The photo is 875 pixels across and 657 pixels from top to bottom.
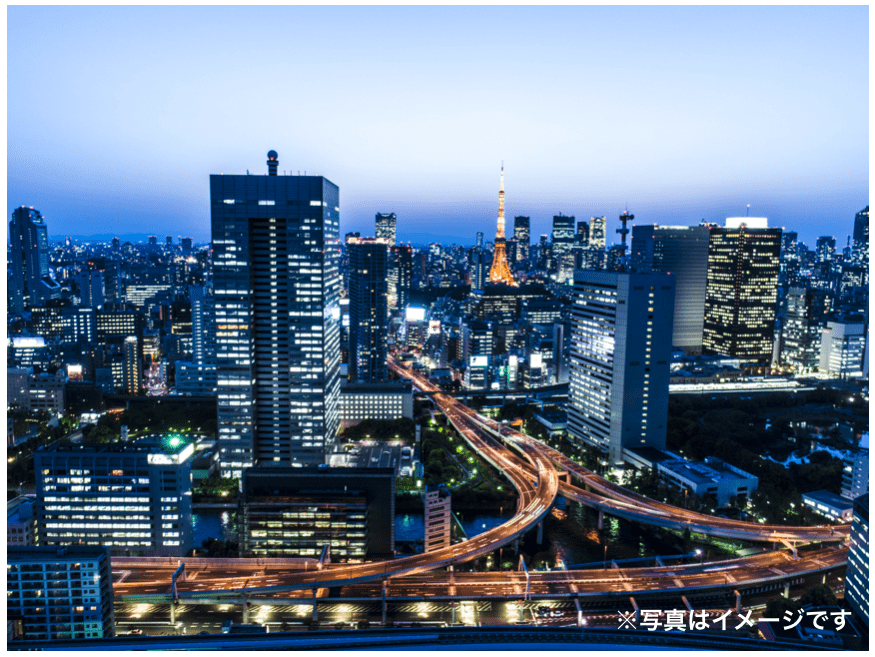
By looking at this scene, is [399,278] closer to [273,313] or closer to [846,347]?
[846,347]

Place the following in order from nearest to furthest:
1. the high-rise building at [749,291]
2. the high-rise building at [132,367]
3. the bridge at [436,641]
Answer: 1. the bridge at [436,641]
2. the high-rise building at [132,367]
3. the high-rise building at [749,291]

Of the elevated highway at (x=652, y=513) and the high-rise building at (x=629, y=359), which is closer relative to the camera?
the elevated highway at (x=652, y=513)

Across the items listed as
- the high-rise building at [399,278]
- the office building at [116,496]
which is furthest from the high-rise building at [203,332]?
A: the high-rise building at [399,278]

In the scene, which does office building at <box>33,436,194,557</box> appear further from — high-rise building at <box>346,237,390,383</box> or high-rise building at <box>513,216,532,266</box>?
high-rise building at <box>513,216,532,266</box>

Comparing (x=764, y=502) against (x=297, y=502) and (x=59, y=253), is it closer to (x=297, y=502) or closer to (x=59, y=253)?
(x=297, y=502)

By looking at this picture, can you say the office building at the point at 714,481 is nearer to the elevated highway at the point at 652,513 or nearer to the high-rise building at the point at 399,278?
the elevated highway at the point at 652,513

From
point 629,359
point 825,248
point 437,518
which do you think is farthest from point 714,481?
point 825,248
